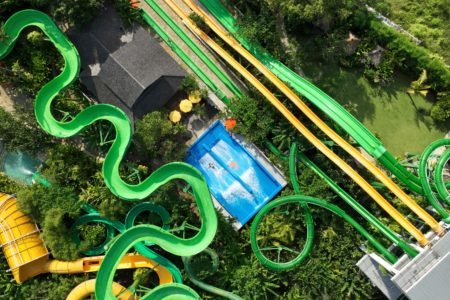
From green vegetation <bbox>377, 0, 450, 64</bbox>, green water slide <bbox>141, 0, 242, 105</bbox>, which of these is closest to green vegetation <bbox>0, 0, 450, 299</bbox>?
green vegetation <bbox>377, 0, 450, 64</bbox>

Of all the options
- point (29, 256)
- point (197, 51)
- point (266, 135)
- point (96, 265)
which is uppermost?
point (197, 51)

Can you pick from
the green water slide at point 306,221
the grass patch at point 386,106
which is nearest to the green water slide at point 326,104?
the grass patch at point 386,106

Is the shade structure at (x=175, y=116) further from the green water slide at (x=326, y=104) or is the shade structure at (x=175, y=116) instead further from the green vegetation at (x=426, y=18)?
the green vegetation at (x=426, y=18)

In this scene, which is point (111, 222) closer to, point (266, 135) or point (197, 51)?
point (266, 135)

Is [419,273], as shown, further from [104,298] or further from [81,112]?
[81,112]

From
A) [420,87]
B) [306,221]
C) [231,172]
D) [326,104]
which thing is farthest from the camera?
[420,87]

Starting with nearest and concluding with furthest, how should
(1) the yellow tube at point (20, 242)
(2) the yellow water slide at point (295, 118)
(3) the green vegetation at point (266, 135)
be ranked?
(2) the yellow water slide at point (295, 118) → (1) the yellow tube at point (20, 242) → (3) the green vegetation at point (266, 135)

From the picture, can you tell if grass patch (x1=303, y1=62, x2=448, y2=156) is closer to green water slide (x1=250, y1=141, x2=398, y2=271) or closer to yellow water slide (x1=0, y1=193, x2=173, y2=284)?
green water slide (x1=250, y1=141, x2=398, y2=271)

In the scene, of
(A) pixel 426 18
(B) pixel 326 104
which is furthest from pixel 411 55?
(B) pixel 326 104
